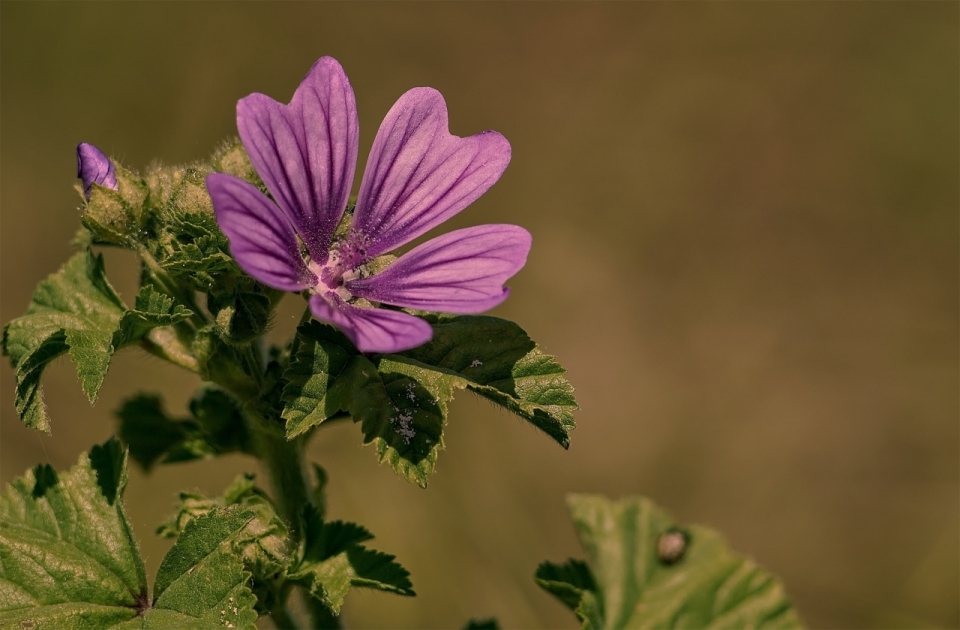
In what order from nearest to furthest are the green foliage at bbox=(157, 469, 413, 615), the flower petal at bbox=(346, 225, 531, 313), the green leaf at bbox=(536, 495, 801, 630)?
the flower petal at bbox=(346, 225, 531, 313) → the green foliage at bbox=(157, 469, 413, 615) → the green leaf at bbox=(536, 495, 801, 630)

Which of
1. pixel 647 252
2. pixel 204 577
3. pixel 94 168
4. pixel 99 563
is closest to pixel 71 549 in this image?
pixel 99 563

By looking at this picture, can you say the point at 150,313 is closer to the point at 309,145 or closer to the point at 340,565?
the point at 309,145

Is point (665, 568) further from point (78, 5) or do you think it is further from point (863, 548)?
point (78, 5)

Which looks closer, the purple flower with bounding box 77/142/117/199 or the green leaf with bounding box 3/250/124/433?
the green leaf with bounding box 3/250/124/433

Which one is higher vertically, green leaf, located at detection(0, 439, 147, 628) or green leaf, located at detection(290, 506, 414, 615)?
green leaf, located at detection(290, 506, 414, 615)

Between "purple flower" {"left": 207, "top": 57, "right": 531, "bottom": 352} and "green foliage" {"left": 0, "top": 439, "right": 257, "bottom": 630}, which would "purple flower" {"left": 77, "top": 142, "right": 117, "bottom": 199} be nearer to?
"purple flower" {"left": 207, "top": 57, "right": 531, "bottom": 352}

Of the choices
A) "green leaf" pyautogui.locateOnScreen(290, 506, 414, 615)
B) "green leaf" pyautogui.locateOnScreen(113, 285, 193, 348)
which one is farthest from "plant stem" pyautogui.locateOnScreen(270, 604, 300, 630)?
"green leaf" pyautogui.locateOnScreen(113, 285, 193, 348)

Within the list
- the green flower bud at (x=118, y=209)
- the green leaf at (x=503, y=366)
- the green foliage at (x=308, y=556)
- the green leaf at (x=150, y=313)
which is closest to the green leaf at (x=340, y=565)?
the green foliage at (x=308, y=556)

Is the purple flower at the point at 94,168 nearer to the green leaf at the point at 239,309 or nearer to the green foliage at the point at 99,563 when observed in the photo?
the green leaf at the point at 239,309
